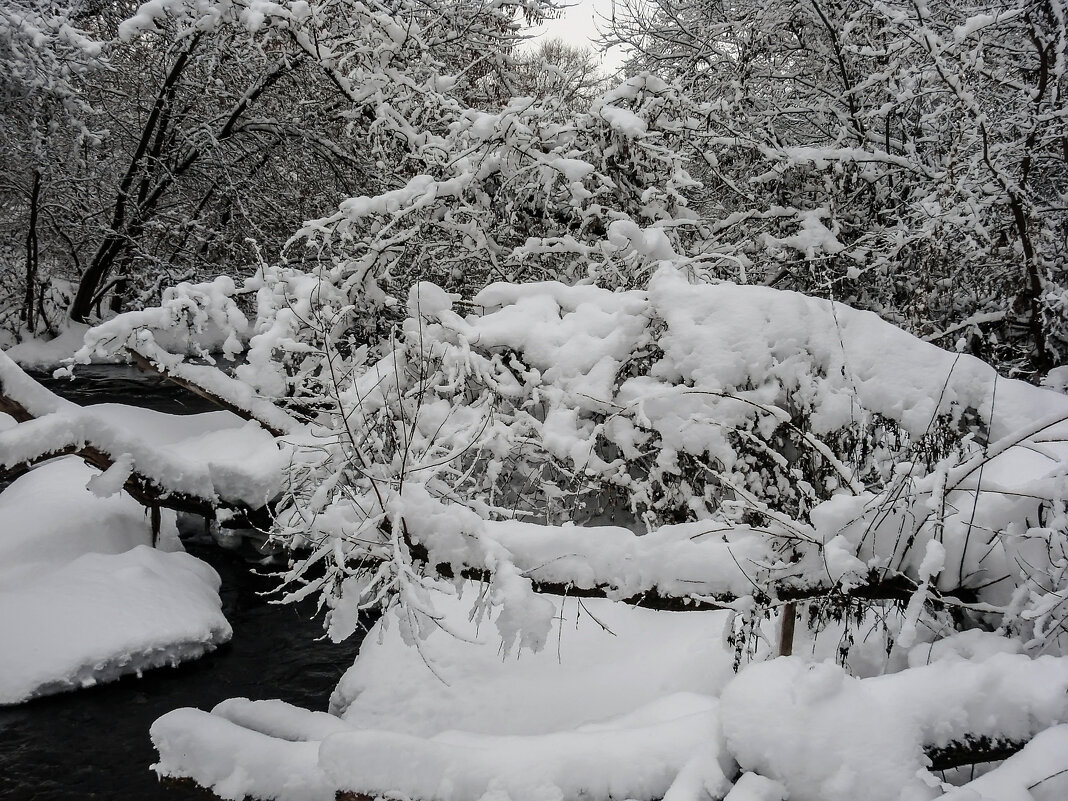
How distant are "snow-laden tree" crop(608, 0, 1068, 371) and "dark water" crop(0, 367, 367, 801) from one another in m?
4.37

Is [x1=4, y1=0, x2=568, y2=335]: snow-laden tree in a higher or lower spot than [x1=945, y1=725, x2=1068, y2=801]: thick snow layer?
higher

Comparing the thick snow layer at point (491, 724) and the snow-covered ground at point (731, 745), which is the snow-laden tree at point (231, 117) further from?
the snow-covered ground at point (731, 745)

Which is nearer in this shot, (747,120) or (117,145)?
(747,120)

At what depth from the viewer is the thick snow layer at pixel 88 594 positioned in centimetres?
512

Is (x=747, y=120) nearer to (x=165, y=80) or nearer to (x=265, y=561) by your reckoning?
(x=265, y=561)

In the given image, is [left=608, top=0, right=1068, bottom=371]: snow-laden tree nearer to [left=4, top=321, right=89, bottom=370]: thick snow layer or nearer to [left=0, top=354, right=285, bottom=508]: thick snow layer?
[left=0, top=354, right=285, bottom=508]: thick snow layer

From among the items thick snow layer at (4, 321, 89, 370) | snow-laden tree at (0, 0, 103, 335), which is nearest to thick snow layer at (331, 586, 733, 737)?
snow-laden tree at (0, 0, 103, 335)

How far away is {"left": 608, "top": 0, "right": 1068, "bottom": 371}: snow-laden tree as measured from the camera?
5895 millimetres

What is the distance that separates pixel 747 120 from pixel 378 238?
409 centimetres

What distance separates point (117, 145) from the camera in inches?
522

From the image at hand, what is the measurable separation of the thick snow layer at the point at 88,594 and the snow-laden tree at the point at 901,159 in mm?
4979

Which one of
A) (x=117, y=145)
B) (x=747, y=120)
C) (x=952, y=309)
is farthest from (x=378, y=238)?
(x=117, y=145)

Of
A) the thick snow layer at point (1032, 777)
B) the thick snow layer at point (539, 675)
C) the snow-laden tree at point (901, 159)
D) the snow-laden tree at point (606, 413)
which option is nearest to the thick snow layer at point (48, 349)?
the snow-laden tree at point (606, 413)

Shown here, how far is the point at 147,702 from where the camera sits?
5059 mm
